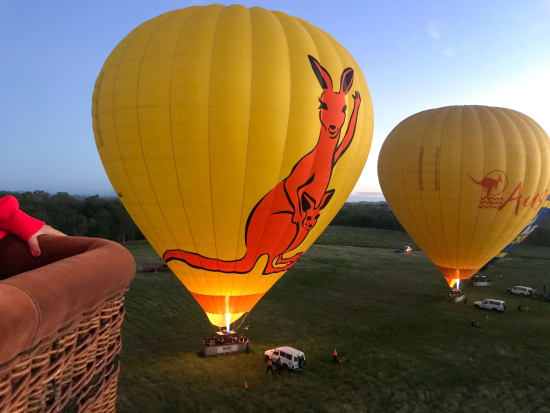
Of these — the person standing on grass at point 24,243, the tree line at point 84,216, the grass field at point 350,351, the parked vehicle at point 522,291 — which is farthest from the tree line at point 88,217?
the person standing on grass at point 24,243

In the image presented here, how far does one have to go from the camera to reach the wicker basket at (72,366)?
3.18ft

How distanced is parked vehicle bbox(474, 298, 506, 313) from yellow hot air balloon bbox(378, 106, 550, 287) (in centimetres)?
199

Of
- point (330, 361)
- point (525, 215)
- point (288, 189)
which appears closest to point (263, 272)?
point (288, 189)

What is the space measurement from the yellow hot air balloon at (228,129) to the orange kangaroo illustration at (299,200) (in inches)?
1.3

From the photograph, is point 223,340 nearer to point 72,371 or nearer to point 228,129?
point 228,129

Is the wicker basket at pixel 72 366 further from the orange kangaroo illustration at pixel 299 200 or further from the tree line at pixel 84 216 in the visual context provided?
the tree line at pixel 84 216

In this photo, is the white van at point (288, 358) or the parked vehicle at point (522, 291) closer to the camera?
the white van at point (288, 358)

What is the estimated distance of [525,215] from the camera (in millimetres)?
19922

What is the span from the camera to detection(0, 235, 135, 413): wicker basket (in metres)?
0.97

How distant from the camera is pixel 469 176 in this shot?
60.7ft

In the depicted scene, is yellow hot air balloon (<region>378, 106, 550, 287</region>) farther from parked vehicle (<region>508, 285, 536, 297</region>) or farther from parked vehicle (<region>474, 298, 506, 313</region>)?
parked vehicle (<region>508, 285, 536, 297</region>)

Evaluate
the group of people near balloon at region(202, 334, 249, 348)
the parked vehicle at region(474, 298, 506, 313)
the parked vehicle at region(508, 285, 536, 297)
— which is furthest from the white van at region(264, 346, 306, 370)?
the parked vehicle at region(508, 285, 536, 297)

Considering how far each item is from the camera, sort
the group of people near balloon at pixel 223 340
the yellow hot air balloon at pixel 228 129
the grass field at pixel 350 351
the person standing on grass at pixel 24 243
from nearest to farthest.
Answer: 1. the person standing on grass at pixel 24 243
2. the yellow hot air balloon at pixel 228 129
3. the grass field at pixel 350 351
4. the group of people near balloon at pixel 223 340

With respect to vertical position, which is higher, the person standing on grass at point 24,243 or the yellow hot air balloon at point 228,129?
the yellow hot air balloon at point 228,129
